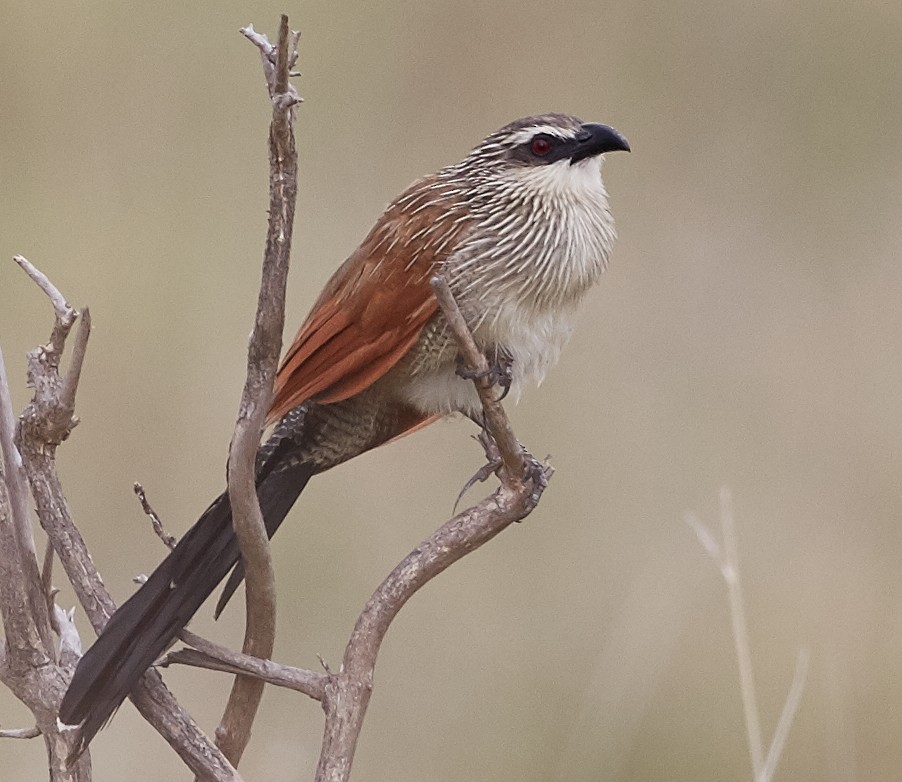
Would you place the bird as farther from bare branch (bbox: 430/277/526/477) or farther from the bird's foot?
bare branch (bbox: 430/277/526/477)

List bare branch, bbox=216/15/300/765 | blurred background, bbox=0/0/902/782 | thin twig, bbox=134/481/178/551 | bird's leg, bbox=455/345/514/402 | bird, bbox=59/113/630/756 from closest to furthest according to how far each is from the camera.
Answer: bare branch, bbox=216/15/300/765 → thin twig, bbox=134/481/178/551 → bird's leg, bbox=455/345/514/402 → bird, bbox=59/113/630/756 → blurred background, bbox=0/0/902/782

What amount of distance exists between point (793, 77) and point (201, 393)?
7.07 feet

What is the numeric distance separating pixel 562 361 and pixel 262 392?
2.31m

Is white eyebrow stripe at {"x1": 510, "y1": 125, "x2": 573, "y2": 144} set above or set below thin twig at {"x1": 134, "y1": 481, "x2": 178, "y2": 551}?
above

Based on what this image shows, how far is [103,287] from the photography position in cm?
358

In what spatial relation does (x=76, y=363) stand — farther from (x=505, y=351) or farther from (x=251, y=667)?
(x=505, y=351)

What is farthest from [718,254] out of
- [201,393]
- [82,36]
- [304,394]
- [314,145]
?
[304,394]

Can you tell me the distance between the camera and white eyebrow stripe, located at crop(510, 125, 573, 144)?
1.91 m

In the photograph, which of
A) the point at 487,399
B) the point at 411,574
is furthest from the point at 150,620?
the point at 487,399

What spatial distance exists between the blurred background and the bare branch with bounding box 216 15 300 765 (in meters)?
1.15

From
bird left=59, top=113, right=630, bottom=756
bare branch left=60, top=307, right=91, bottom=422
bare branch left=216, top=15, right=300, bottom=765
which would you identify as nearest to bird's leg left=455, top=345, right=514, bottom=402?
bird left=59, top=113, right=630, bottom=756

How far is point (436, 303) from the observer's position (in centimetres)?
179

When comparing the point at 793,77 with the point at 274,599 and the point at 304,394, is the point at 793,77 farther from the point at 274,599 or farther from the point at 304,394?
the point at 274,599

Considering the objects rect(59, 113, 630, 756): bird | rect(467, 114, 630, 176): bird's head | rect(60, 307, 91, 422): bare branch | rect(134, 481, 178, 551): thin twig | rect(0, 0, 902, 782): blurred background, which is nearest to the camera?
rect(60, 307, 91, 422): bare branch
